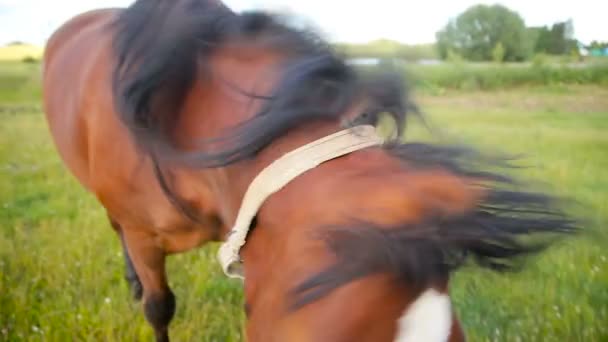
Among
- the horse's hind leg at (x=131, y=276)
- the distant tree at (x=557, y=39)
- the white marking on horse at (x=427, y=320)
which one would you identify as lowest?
the horse's hind leg at (x=131, y=276)

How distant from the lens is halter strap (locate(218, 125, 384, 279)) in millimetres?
338

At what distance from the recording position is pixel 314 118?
38cm

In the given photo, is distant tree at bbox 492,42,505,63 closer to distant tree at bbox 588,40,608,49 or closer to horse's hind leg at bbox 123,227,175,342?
Result: distant tree at bbox 588,40,608,49

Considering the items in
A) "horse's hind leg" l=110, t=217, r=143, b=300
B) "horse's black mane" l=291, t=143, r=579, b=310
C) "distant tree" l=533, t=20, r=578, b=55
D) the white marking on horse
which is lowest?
"horse's hind leg" l=110, t=217, r=143, b=300

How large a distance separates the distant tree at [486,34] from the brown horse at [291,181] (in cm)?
46

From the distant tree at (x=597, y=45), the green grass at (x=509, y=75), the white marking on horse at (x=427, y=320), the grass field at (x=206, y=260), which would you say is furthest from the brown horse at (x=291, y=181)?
the distant tree at (x=597, y=45)

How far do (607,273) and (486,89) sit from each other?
1.05 ft

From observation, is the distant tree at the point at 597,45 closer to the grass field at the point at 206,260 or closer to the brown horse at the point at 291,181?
the grass field at the point at 206,260

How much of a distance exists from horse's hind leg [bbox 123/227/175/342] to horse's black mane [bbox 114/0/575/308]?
8.3 inches

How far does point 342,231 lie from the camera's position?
0.94 feet

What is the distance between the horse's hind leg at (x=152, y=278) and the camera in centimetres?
67

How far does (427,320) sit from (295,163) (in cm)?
12

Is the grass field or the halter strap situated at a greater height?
the halter strap

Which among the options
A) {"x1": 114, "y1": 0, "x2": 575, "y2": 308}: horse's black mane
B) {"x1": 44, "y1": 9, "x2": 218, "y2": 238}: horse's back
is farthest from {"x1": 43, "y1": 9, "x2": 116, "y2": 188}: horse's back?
{"x1": 114, "y1": 0, "x2": 575, "y2": 308}: horse's black mane
